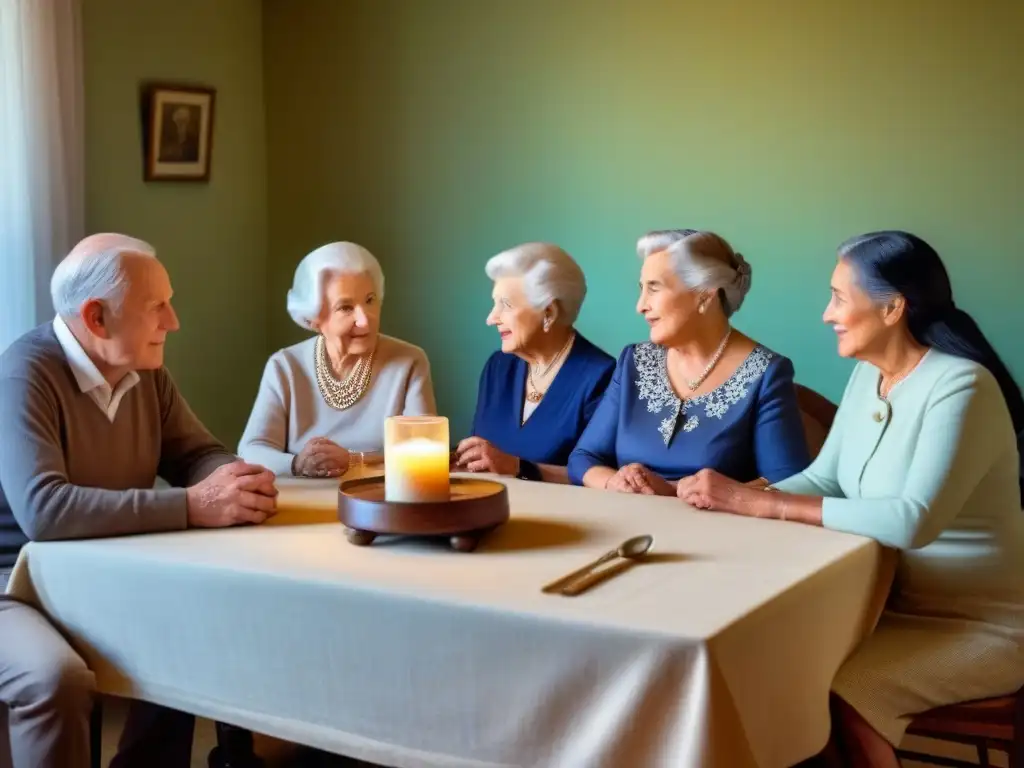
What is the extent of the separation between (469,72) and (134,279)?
2179 mm

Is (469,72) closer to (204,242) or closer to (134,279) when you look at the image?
(204,242)

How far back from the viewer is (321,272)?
2.92 metres

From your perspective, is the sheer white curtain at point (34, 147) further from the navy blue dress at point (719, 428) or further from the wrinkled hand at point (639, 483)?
the wrinkled hand at point (639, 483)

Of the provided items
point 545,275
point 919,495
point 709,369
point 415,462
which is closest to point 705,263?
point 709,369

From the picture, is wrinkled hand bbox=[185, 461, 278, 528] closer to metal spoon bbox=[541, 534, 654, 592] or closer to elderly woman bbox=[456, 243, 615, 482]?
metal spoon bbox=[541, 534, 654, 592]

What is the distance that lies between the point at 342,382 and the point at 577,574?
4.55 feet

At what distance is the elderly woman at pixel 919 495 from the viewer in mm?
1886

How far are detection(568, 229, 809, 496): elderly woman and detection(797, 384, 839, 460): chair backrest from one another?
0.33m

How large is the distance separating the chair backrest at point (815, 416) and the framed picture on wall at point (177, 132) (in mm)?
2221

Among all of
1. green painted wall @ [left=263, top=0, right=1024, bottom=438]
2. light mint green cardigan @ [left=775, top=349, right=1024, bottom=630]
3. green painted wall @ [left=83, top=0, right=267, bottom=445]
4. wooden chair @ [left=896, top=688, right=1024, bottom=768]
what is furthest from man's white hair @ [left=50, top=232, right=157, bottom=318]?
green painted wall @ [left=263, top=0, right=1024, bottom=438]

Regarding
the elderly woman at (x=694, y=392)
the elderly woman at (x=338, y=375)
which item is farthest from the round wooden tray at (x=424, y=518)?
the elderly woman at (x=338, y=375)

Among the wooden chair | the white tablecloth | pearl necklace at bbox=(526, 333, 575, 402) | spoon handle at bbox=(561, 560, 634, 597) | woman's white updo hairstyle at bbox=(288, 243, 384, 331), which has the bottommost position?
the wooden chair

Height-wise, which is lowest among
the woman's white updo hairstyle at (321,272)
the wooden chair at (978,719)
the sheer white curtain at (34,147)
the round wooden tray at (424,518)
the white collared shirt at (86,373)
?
the wooden chair at (978,719)

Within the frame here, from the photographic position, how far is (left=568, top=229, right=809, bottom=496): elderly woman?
2.53 m
